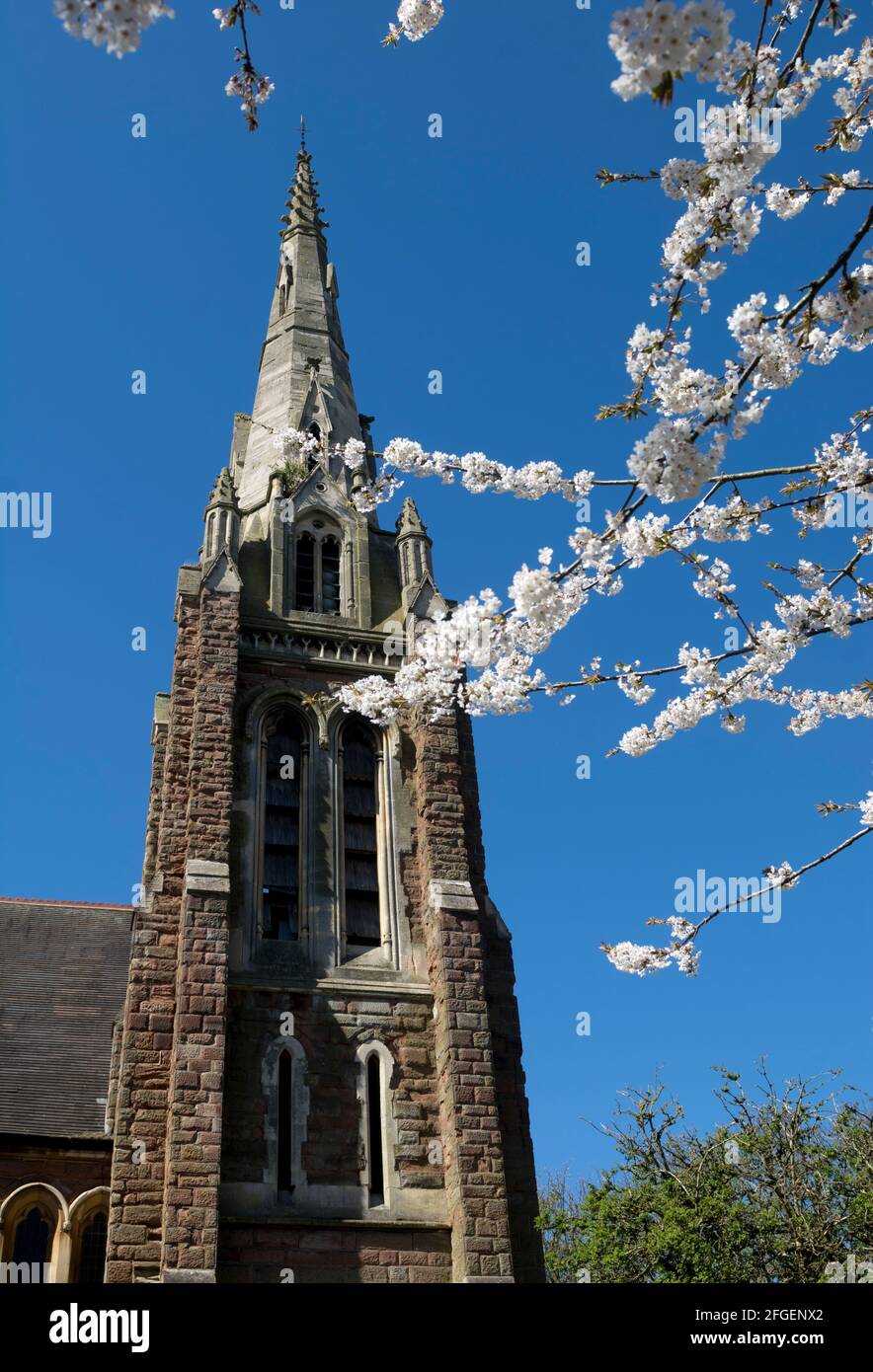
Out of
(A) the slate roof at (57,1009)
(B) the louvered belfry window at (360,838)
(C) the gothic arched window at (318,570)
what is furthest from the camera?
(C) the gothic arched window at (318,570)

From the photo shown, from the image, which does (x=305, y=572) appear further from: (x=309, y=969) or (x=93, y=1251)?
(x=93, y=1251)

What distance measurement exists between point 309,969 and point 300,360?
12917 millimetres

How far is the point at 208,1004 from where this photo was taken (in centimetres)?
1395

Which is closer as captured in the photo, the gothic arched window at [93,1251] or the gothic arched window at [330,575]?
the gothic arched window at [93,1251]

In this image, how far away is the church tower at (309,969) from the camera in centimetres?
1322

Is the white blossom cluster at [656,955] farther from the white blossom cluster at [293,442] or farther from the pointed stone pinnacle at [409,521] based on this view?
the pointed stone pinnacle at [409,521]

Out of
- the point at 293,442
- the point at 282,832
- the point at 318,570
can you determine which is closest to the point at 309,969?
the point at 282,832

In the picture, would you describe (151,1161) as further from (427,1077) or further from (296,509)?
(296,509)

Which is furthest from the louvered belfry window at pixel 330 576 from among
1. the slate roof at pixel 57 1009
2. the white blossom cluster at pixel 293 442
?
the white blossom cluster at pixel 293 442

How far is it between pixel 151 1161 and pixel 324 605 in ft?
29.6

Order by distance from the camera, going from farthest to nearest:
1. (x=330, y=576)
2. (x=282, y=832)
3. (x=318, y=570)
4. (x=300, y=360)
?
1. (x=300, y=360)
2. (x=330, y=576)
3. (x=318, y=570)
4. (x=282, y=832)

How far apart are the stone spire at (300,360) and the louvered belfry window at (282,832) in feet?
17.3

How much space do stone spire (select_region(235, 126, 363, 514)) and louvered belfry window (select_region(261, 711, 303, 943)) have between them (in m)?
5.27

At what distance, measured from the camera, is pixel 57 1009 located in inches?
826
